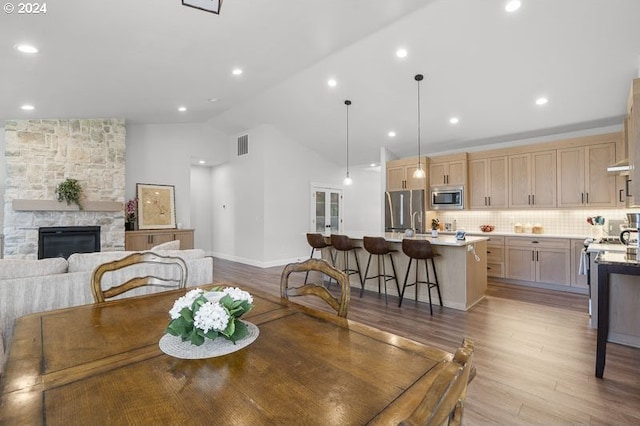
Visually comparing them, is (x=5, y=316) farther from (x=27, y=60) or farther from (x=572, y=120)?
(x=572, y=120)

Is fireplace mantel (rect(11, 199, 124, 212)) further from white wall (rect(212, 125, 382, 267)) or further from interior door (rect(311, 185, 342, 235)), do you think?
interior door (rect(311, 185, 342, 235))

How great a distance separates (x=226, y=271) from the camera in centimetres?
684

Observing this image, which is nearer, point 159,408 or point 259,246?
point 159,408

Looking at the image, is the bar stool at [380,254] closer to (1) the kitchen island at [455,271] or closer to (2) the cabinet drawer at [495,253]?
(1) the kitchen island at [455,271]

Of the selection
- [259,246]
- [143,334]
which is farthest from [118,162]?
[143,334]

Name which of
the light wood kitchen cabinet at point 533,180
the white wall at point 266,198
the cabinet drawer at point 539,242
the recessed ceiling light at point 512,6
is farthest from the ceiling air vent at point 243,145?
the cabinet drawer at point 539,242

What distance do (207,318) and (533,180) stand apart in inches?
245

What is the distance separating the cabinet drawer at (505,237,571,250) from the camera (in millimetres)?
5062

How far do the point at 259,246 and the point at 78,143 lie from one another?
4004 millimetres

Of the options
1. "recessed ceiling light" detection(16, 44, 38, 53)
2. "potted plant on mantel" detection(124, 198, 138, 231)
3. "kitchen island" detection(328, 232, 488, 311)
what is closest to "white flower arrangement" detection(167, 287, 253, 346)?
"kitchen island" detection(328, 232, 488, 311)

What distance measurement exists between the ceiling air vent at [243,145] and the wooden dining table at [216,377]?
685 centimetres

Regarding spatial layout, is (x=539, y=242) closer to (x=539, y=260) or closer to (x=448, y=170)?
(x=539, y=260)

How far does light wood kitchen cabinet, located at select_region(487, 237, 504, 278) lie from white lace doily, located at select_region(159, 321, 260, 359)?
18.7 feet

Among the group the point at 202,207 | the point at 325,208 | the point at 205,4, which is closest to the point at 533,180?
the point at 325,208
